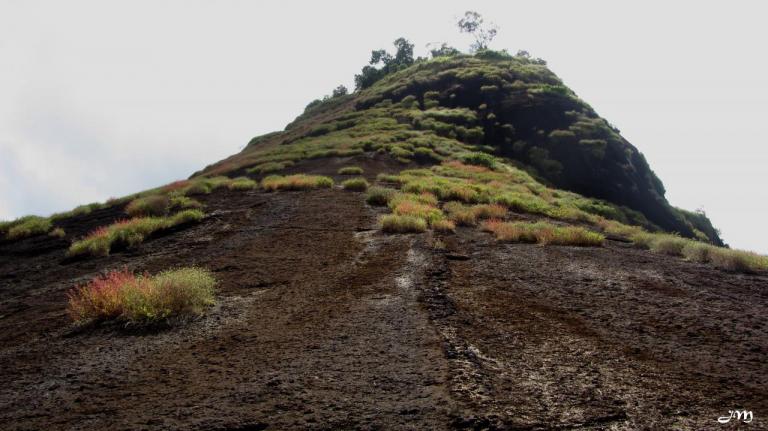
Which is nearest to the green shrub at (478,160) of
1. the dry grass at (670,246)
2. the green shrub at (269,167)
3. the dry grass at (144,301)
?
the green shrub at (269,167)

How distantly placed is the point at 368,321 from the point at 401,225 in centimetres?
641

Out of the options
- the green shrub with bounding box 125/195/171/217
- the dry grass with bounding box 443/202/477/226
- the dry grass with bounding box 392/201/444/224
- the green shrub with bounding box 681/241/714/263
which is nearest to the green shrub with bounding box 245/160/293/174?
the green shrub with bounding box 125/195/171/217

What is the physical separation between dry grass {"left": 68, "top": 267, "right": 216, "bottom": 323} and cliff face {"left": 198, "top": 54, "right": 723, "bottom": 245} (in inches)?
863

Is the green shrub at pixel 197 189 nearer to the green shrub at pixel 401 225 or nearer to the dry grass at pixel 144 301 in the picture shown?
the green shrub at pixel 401 225

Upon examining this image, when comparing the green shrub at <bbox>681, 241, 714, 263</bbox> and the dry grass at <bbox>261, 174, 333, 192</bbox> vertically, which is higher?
the dry grass at <bbox>261, 174, 333, 192</bbox>

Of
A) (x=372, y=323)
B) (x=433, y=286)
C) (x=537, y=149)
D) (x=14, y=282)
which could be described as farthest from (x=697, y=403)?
(x=537, y=149)

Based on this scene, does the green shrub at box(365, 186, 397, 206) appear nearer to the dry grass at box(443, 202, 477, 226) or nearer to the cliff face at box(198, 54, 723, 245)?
the dry grass at box(443, 202, 477, 226)

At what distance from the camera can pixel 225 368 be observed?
596 centimetres

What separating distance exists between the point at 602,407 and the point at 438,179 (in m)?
18.2

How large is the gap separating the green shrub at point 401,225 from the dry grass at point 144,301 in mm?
6066

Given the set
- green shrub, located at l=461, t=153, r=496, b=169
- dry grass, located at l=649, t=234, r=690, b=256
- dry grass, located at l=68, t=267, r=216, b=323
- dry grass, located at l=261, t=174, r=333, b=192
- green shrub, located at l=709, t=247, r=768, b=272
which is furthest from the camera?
green shrub, located at l=461, t=153, r=496, b=169

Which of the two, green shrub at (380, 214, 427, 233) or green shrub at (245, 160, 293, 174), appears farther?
green shrub at (245, 160, 293, 174)

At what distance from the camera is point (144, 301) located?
7.78 m

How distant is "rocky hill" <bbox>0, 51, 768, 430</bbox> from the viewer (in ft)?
16.2
